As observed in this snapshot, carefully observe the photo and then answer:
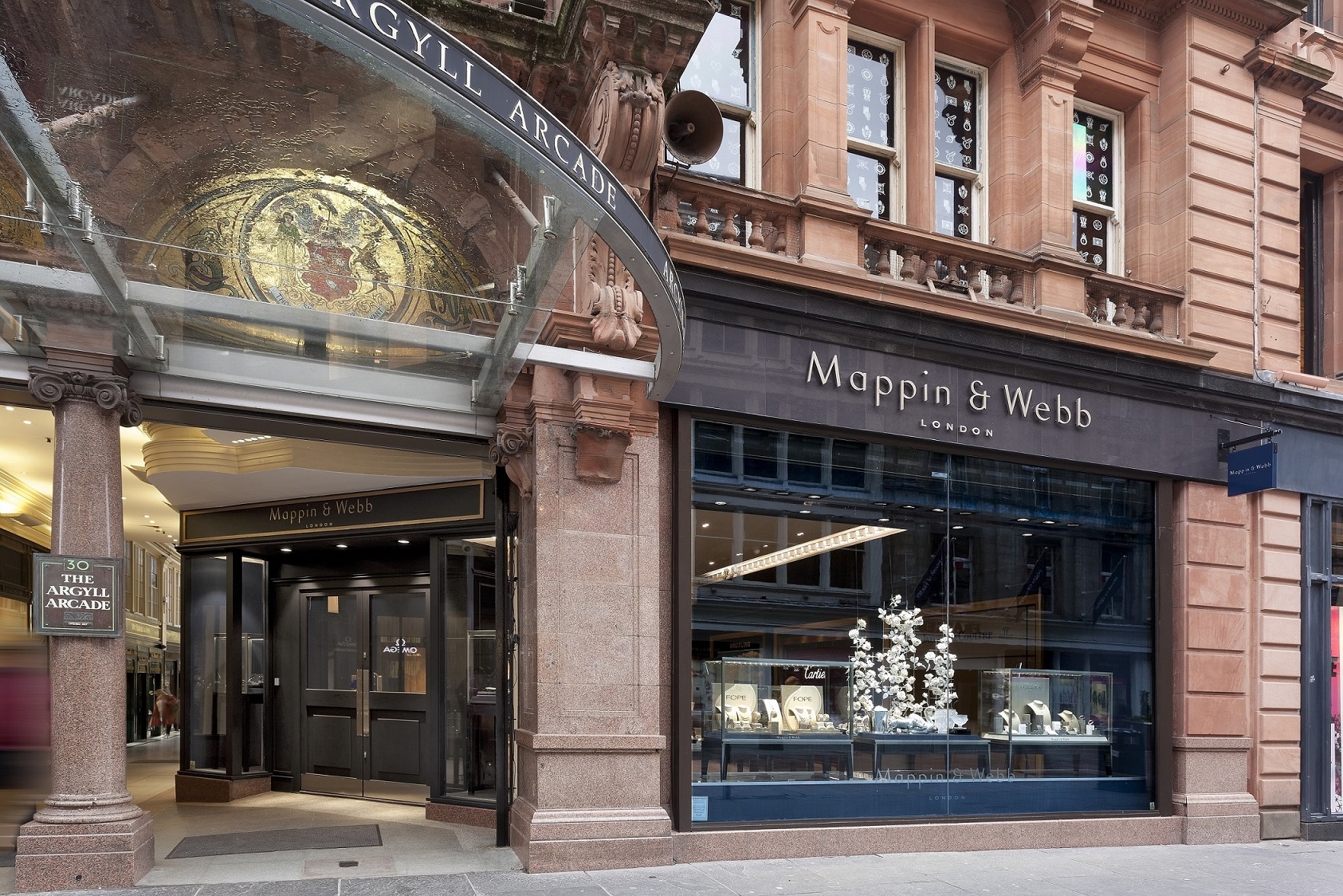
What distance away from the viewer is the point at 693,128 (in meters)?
9.55

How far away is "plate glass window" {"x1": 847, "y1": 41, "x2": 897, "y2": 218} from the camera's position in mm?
11703

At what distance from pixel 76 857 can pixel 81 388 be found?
326 centimetres

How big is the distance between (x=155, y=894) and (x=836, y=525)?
21.5 feet

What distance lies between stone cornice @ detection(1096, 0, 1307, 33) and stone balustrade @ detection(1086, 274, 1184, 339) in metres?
3.35

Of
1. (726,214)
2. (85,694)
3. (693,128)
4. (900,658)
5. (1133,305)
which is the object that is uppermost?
(693,128)

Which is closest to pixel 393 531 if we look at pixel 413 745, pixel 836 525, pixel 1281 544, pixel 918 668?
pixel 413 745

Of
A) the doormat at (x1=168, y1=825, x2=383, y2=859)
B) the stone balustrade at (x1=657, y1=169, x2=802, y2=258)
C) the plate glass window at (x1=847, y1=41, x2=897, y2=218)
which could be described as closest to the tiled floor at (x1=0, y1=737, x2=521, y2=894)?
the doormat at (x1=168, y1=825, x2=383, y2=859)

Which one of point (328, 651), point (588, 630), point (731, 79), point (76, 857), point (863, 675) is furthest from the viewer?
point (328, 651)

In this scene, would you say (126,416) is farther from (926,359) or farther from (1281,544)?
(1281,544)

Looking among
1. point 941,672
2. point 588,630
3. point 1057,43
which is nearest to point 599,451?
point 588,630

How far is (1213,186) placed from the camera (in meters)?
12.7

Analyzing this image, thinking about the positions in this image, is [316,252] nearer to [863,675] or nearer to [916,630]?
[863,675]

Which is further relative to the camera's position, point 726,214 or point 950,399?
point 950,399

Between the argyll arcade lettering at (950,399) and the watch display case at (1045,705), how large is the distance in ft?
8.70
